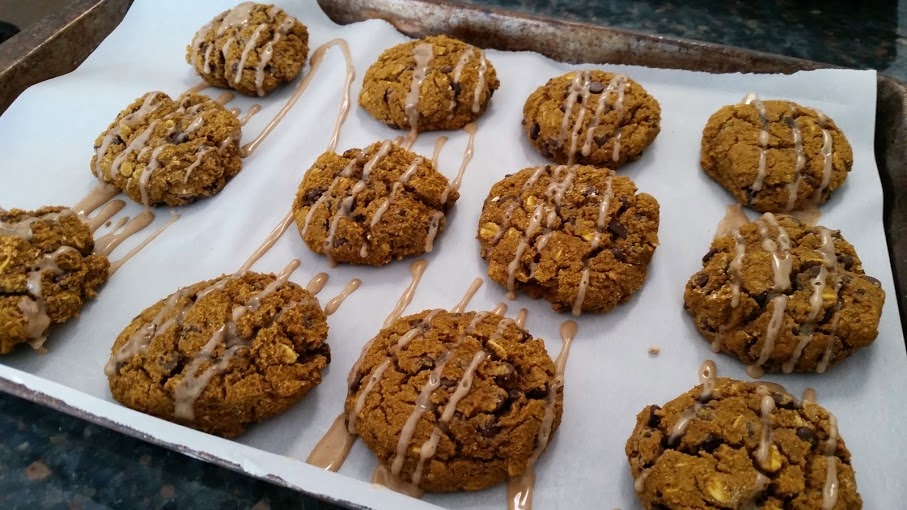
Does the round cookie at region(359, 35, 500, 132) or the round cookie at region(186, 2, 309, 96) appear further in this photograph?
the round cookie at region(186, 2, 309, 96)

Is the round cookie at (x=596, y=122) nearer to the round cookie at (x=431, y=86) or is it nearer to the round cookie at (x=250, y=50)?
the round cookie at (x=431, y=86)

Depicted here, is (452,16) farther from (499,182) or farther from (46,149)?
(46,149)

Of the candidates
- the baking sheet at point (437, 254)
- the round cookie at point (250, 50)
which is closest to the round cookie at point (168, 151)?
the baking sheet at point (437, 254)

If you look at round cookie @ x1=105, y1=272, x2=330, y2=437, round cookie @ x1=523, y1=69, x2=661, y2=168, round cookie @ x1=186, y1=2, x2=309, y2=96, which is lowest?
round cookie @ x1=105, y1=272, x2=330, y2=437

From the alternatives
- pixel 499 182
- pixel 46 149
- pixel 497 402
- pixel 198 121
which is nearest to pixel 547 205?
pixel 499 182

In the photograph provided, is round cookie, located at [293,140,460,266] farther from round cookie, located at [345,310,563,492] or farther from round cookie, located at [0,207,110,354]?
round cookie, located at [0,207,110,354]

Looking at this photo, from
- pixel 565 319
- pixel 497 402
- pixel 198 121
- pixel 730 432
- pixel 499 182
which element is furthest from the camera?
pixel 198 121

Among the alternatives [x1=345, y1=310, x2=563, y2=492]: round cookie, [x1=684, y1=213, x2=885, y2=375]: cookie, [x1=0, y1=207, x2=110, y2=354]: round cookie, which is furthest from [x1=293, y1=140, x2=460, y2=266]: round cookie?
[x1=684, y1=213, x2=885, y2=375]: cookie

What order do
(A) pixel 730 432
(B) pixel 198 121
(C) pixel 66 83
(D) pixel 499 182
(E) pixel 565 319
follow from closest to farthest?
(A) pixel 730 432, (E) pixel 565 319, (D) pixel 499 182, (B) pixel 198 121, (C) pixel 66 83
